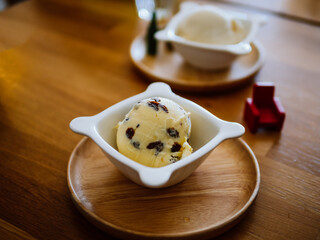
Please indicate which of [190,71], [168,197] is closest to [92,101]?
[190,71]

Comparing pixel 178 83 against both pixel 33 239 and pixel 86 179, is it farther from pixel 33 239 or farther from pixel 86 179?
pixel 33 239

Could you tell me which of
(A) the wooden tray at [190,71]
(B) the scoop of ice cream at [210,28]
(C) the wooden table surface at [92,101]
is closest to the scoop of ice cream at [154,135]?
(C) the wooden table surface at [92,101]

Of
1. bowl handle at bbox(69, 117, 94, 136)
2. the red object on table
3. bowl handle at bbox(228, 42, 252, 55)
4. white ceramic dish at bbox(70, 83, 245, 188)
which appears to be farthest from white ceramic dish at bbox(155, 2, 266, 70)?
bowl handle at bbox(69, 117, 94, 136)

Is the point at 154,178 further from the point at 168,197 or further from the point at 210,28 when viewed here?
the point at 210,28

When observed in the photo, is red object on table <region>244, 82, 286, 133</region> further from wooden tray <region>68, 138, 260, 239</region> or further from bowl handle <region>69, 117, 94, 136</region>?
bowl handle <region>69, 117, 94, 136</region>

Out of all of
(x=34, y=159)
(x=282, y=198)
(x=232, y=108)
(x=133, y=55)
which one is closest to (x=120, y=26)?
(x=133, y=55)
